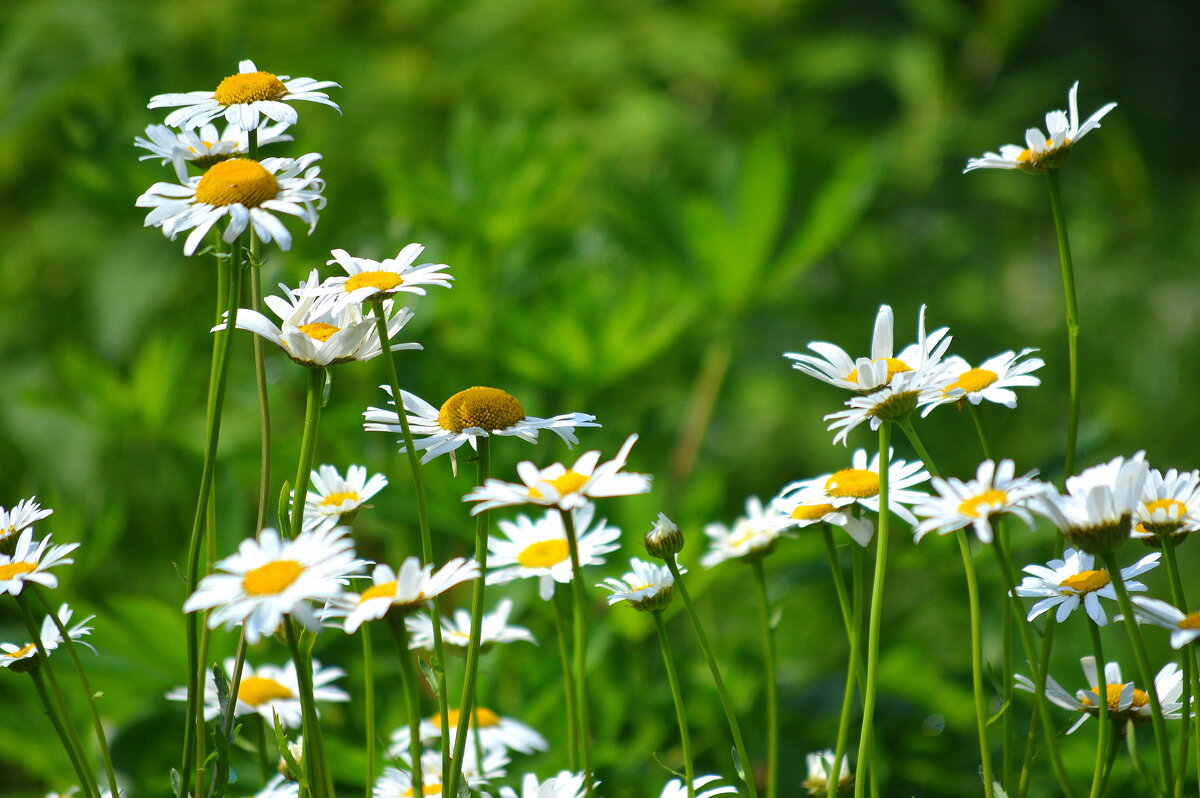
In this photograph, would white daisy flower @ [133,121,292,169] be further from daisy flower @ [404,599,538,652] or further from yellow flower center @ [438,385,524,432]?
daisy flower @ [404,599,538,652]

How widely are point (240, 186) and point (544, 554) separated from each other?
20 centimetres

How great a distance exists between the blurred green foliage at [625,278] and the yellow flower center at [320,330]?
0.17 metres

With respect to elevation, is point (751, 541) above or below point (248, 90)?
below

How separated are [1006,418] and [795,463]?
309 mm

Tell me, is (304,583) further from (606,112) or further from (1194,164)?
(1194,164)

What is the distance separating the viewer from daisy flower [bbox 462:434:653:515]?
0.33 meters

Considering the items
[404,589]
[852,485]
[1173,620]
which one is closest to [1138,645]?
[1173,620]

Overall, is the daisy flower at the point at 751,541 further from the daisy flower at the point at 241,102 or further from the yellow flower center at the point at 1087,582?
the daisy flower at the point at 241,102

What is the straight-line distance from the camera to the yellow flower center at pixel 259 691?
50 cm

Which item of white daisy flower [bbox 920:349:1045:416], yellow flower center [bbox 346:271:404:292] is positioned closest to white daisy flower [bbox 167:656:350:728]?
yellow flower center [bbox 346:271:404:292]

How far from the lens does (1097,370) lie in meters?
1.67

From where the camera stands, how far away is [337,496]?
0.43 m

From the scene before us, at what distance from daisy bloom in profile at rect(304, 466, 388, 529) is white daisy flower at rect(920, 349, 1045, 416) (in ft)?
0.69

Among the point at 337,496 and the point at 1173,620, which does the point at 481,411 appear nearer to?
the point at 337,496
